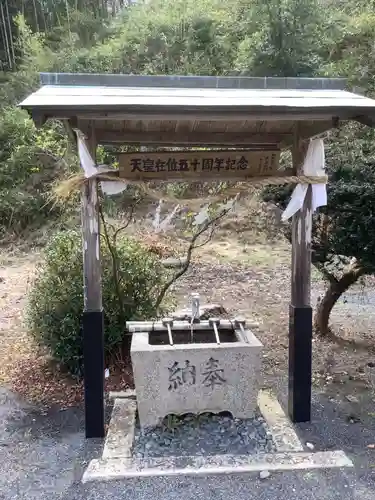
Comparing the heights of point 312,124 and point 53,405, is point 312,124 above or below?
above

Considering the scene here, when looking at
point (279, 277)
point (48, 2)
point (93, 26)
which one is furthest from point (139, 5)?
point (279, 277)

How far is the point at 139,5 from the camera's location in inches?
733

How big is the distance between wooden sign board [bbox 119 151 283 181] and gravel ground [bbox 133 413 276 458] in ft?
6.01

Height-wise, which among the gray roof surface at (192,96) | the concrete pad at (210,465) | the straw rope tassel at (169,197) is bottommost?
the concrete pad at (210,465)

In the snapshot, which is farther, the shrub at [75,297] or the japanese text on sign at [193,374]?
the shrub at [75,297]

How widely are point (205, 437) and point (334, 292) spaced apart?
2.56 meters

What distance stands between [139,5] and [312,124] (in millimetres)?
17553

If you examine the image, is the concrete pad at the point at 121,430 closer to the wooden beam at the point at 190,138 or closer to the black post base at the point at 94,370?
the black post base at the point at 94,370

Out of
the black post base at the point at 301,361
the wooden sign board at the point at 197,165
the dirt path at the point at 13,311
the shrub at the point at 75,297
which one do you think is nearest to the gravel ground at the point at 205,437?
the black post base at the point at 301,361

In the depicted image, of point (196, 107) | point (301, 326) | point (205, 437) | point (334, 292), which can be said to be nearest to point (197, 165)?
point (196, 107)

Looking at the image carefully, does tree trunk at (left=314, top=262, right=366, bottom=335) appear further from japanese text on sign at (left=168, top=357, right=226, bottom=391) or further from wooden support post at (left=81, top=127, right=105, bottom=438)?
wooden support post at (left=81, top=127, right=105, bottom=438)

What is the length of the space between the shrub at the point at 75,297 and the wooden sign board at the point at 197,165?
1429 mm

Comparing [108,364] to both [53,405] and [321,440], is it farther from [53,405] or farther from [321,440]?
[321,440]

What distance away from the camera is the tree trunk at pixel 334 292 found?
501 centimetres
